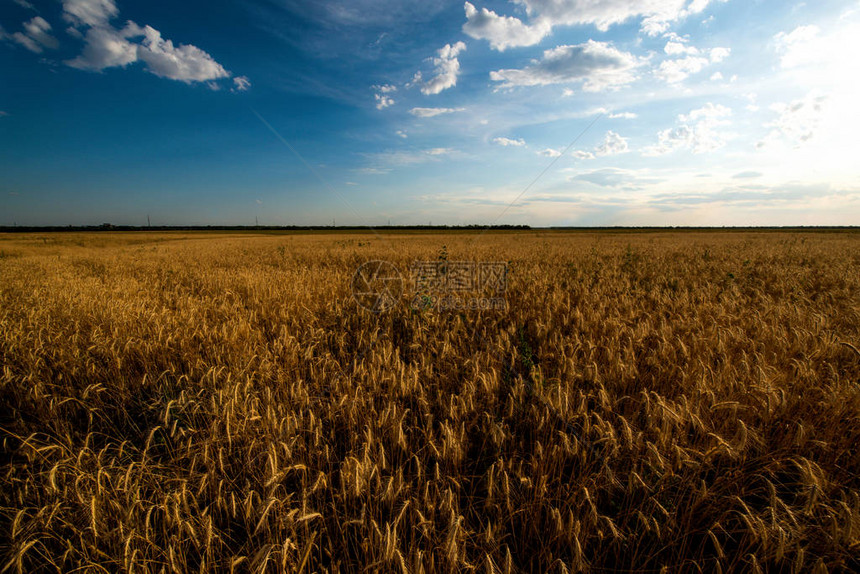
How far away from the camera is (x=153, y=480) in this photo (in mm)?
1773

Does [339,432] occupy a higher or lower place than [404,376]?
lower

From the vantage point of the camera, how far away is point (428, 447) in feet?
6.57

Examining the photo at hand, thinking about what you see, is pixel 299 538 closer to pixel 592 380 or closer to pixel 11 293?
pixel 592 380

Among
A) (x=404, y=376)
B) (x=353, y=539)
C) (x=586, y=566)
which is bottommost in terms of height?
(x=353, y=539)

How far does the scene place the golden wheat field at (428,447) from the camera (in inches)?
55.4

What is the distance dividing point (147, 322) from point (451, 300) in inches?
158

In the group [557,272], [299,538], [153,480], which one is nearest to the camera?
[299,538]

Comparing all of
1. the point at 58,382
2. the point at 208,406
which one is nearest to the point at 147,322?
the point at 58,382

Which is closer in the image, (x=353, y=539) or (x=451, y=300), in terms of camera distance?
(x=353, y=539)

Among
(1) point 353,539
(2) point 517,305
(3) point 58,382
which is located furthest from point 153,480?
(2) point 517,305

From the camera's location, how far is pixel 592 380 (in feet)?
8.69

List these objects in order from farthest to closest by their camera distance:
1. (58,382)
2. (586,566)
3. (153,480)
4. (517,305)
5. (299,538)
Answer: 1. (517,305)
2. (58,382)
3. (153,480)
4. (299,538)
5. (586,566)

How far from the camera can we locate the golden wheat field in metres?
1.41

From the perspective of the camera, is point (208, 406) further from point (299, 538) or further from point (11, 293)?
point (11, 293)
